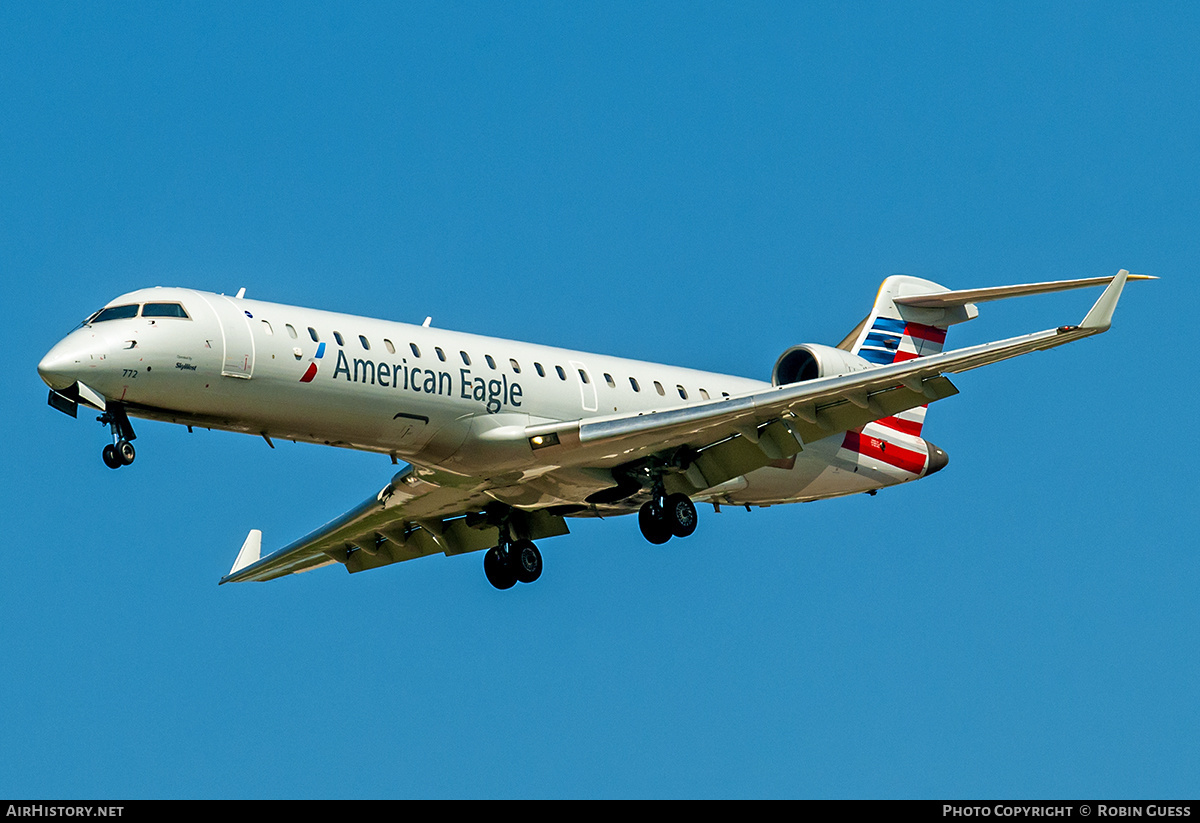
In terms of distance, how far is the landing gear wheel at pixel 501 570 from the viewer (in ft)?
87.2

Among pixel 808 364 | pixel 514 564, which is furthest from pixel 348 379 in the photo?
pixel 808 364

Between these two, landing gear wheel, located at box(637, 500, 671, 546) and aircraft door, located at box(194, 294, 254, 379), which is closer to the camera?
aircraft door, located at box(194, 294, 254, 379)

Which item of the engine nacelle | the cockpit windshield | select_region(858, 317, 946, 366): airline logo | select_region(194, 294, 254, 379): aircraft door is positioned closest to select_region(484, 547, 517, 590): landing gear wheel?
the engine nacelle

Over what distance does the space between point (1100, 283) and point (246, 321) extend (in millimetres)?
11197

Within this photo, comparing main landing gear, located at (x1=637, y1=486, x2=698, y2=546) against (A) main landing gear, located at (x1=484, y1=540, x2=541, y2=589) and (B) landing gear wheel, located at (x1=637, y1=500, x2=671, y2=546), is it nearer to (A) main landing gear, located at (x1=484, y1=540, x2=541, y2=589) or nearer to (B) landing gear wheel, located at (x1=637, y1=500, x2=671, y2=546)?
(B) landing gear wheel, located at (x1=637, y1=500, x2=671, y2=546)

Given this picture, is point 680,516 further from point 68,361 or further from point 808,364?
point 68,361

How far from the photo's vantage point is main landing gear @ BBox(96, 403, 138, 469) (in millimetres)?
20484

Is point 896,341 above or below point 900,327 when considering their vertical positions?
below

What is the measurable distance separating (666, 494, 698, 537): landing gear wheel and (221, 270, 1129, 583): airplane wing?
15.6 inches

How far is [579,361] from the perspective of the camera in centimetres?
2489

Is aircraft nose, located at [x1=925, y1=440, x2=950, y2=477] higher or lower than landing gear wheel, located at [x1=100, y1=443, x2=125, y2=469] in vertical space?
higher

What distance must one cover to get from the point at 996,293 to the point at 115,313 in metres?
12.4

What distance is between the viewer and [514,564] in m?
26.6
